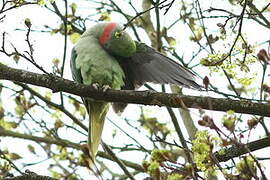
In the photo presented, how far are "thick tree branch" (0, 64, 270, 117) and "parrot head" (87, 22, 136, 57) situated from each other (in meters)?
1.59

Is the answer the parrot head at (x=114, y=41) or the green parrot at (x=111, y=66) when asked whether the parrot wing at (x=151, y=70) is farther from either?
the parrot head at (x=114, y=41)

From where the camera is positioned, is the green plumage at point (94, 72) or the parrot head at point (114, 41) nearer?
the green plumage at point (94, 72)

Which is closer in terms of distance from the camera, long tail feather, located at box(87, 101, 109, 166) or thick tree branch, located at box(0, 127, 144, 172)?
long tail feather, located at box(87, 101, 109, 166)

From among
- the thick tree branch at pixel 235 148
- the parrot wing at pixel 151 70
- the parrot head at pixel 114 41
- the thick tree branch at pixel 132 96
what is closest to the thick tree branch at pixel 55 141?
the parrot wing at pixel 151 70

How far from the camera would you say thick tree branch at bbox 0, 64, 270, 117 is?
3.30m

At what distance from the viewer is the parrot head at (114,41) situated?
5355 millimetres

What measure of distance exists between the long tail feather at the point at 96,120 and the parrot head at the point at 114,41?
637 millimetres

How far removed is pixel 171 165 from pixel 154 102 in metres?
0.81

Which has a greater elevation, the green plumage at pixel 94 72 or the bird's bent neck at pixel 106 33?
the bird's bent neck at pixel 106 33

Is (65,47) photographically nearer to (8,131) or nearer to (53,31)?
(53,31)

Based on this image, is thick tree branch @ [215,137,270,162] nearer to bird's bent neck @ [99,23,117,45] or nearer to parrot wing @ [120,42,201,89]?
parrot wing @ [120,42,201,89]

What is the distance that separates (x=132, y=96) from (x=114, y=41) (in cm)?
187

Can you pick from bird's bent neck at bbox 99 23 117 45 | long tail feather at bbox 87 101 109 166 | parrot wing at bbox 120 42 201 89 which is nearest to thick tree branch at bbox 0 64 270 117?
parrot wing at bbox 120 42 201 89

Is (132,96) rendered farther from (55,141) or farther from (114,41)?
(55,141)
